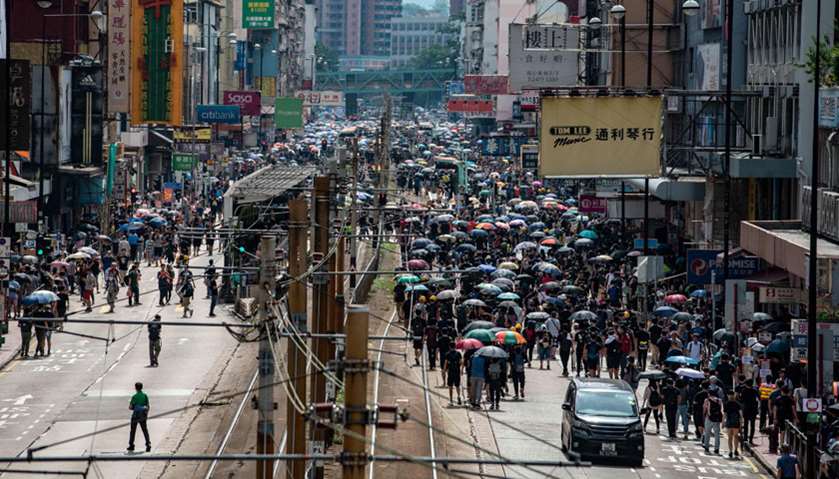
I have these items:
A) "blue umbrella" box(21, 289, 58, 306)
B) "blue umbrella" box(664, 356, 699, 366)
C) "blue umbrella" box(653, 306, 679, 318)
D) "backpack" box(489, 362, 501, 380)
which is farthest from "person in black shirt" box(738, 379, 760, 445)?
"blue umbrella" box(21, 289, 58, 306)

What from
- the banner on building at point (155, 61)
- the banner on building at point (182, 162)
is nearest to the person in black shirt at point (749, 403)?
the banner on building at point (155, 61)

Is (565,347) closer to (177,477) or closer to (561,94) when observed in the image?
(561,94)

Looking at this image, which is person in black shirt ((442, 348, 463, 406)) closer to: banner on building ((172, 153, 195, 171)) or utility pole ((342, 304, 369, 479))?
utility pole ((342, 304, 369, 479))

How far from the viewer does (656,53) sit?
76625 mm

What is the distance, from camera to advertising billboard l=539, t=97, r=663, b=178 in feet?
134

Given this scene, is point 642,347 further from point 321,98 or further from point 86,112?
point 321,98

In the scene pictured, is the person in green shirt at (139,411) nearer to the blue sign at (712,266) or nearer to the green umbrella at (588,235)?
the blue sign at (712,266)

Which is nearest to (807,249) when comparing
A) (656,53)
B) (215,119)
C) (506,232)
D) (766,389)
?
(766,389)

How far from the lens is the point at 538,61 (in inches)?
2970

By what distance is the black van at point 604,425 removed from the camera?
3105cm

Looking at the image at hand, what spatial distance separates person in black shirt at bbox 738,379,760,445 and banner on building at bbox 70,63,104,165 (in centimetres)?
4449

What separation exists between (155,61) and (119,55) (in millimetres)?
2227

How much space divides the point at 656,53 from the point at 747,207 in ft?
66.4

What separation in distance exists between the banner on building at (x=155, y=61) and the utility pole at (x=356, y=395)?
229 feet
